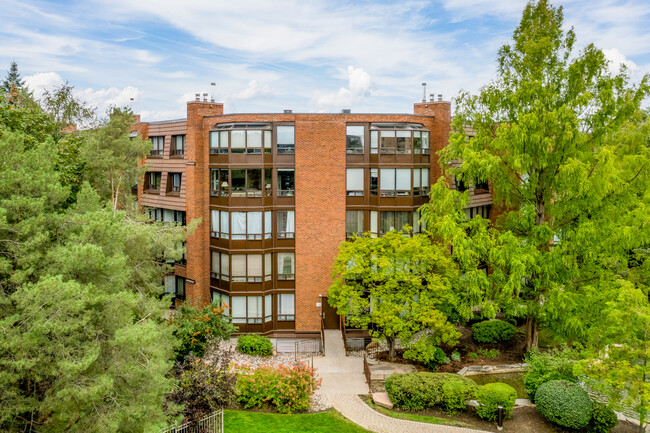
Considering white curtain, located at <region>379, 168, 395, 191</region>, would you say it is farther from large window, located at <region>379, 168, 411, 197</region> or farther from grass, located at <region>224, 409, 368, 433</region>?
grass, located at <region>224, 409, 368, 433</region>

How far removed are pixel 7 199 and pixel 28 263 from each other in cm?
180

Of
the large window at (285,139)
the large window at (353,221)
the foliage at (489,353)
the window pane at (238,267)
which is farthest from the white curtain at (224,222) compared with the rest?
the foliage at (489,353)

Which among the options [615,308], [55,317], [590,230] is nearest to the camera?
[55,317]

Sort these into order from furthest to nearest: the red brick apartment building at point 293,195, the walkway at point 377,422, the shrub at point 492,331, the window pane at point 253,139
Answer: the red brick apartment building at point 293,195 < the window pane at point 253,139 < the shrub at point 492,331 < the walkway at point 377,422

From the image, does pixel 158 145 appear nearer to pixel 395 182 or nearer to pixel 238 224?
pixel 238 224

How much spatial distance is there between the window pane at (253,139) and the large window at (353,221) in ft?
21.9

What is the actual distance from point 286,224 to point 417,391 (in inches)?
517

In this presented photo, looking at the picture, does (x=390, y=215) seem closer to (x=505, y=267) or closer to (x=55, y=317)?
(x=505, y=267)

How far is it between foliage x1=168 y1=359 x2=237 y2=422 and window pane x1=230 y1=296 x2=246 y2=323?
1100cm

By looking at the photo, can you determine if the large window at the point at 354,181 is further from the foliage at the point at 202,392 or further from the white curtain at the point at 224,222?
the foliage at the point at 202,392

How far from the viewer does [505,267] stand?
24984 millimetres

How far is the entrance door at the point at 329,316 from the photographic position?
30422 mm

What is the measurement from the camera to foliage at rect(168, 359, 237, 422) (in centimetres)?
1756

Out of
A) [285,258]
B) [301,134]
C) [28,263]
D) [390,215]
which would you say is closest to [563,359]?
[390,215]
